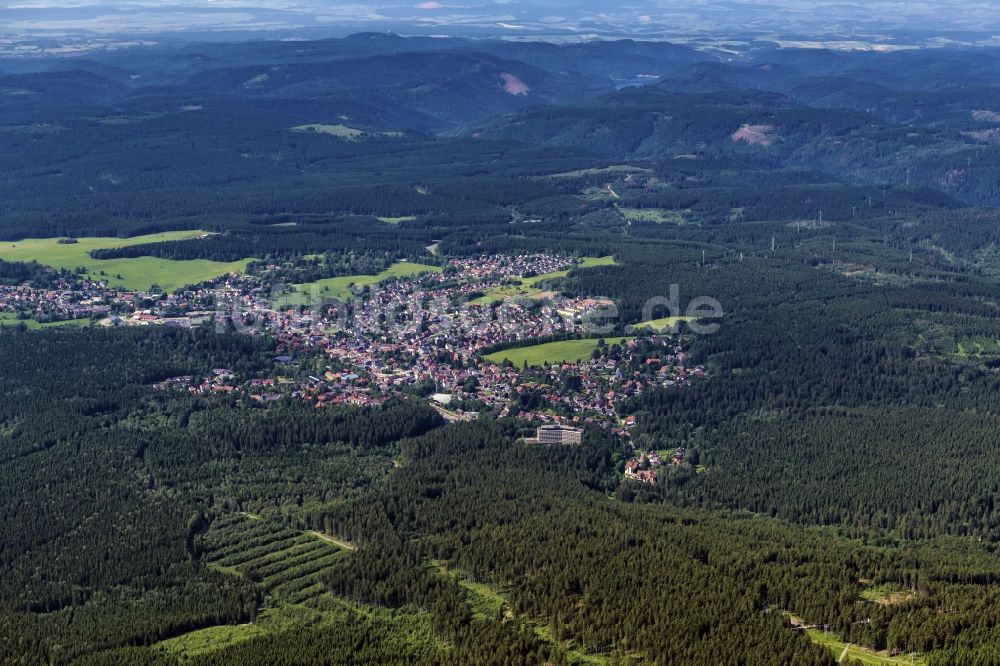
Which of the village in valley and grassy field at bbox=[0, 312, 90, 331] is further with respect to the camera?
grassy field at bbox=[0, 312, 90, 331]

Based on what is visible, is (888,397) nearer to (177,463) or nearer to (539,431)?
(539,431)

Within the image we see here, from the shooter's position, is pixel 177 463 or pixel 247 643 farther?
pixel 177 463

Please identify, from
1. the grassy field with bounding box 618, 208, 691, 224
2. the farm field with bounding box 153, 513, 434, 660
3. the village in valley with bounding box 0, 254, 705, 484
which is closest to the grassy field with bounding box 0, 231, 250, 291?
the village in valley with bounding box 0, 254, 705, 484

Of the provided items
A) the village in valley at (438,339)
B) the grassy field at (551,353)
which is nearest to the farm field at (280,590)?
the village in valley at (438,339)

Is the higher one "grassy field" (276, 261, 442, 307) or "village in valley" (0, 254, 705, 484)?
"village in valley" (0, 254, 705, 484)

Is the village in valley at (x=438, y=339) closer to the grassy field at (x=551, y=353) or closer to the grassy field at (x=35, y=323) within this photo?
the grassy field at (x=551, y=353)

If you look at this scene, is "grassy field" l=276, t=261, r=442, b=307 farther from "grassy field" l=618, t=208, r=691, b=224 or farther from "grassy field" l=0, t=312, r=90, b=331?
"grassy field" l=618, t=208, r=691, b=224

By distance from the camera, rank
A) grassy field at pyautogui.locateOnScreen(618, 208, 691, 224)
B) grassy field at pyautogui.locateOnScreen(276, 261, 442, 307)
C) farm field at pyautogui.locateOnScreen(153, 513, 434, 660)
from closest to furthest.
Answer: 1. farm field at pyautogui.locateOnScreen(153, 513, 434, 660)
2. grassy field at pyautogui.locateOnScreen(276, 261, 442, 307)
3. grassy field at pyautogui.locateOnScreen(618, 208, 691, 224)

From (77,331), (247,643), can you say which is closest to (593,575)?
(247,643)
